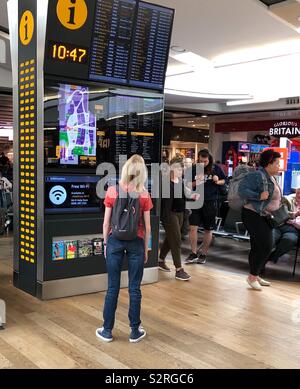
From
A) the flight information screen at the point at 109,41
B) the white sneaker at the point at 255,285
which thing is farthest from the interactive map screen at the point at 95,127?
the white sneaker at the point at 255,285

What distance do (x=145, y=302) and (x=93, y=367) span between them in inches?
64.4

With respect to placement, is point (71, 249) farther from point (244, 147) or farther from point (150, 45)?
point (244, 147)

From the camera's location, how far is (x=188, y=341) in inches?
145

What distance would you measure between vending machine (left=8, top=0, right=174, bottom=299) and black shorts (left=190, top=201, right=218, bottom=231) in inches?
62.9

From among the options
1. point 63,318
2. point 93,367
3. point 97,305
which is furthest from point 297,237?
point 93,367

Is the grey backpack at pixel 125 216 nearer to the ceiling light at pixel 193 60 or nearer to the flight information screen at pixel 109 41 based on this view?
the flight information screen at pixel 109 41

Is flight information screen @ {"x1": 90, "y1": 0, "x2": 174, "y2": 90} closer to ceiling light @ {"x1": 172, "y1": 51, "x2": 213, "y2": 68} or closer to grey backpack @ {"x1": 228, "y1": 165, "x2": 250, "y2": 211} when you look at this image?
grey backpack @ {"x1": 228, "y1": 165, "x2": 250, "y2": 211}

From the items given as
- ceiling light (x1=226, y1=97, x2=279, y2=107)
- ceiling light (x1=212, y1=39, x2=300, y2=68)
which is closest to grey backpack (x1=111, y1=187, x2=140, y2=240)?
ceiling light (x1=212, y1=39, x2=300, y2=68)

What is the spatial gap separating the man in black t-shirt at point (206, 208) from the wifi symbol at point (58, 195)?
7.64 ft

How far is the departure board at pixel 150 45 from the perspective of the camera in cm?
503

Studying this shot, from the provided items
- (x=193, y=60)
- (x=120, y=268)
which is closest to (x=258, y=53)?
(x=193, y=60)

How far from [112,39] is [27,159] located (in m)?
1.56

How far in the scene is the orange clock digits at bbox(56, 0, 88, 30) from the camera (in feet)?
14.5
